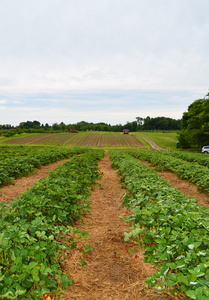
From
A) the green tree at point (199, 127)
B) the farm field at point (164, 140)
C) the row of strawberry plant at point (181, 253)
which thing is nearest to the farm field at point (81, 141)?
the farm field at point (164, 140)

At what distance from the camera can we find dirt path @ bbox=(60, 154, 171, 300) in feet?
7.73

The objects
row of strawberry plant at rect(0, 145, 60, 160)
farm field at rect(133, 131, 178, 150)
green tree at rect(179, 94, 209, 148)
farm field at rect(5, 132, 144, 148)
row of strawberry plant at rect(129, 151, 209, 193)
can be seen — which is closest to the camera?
row of strawberry plant at rect(129, 151, 209, 193)

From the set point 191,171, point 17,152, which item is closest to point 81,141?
point 17,152

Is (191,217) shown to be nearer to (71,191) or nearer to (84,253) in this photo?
(84,253)

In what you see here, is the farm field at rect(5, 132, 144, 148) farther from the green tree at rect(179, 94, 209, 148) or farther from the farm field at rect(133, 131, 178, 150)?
the green tree at rect(179, 94, 209, 148)

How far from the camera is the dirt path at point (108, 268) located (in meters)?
2.36

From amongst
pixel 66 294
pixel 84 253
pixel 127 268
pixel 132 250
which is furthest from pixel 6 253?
pixel 132 250

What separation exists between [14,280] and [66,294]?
2.58 ft

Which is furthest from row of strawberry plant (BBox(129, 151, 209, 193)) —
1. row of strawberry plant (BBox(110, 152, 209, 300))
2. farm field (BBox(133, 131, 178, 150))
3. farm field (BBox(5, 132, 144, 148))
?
farm field (BBox(5, 132, 144, 148))

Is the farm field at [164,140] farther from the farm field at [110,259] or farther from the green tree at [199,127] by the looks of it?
the farm field at [110,259]

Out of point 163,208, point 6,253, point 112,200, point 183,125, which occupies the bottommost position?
point 112,200

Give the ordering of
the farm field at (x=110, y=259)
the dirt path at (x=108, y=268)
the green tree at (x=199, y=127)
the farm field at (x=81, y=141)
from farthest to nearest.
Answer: the farm field at (x=81, y=141) → the green tree at (x=199, y=127) → the dirt path at (x=108, y=268) → the farm field at (x=110, y=259)

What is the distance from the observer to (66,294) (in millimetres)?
2285

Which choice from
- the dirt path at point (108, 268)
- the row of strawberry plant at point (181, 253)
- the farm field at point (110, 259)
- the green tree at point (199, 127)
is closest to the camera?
the row of strawberry plant at point (181, 253)
